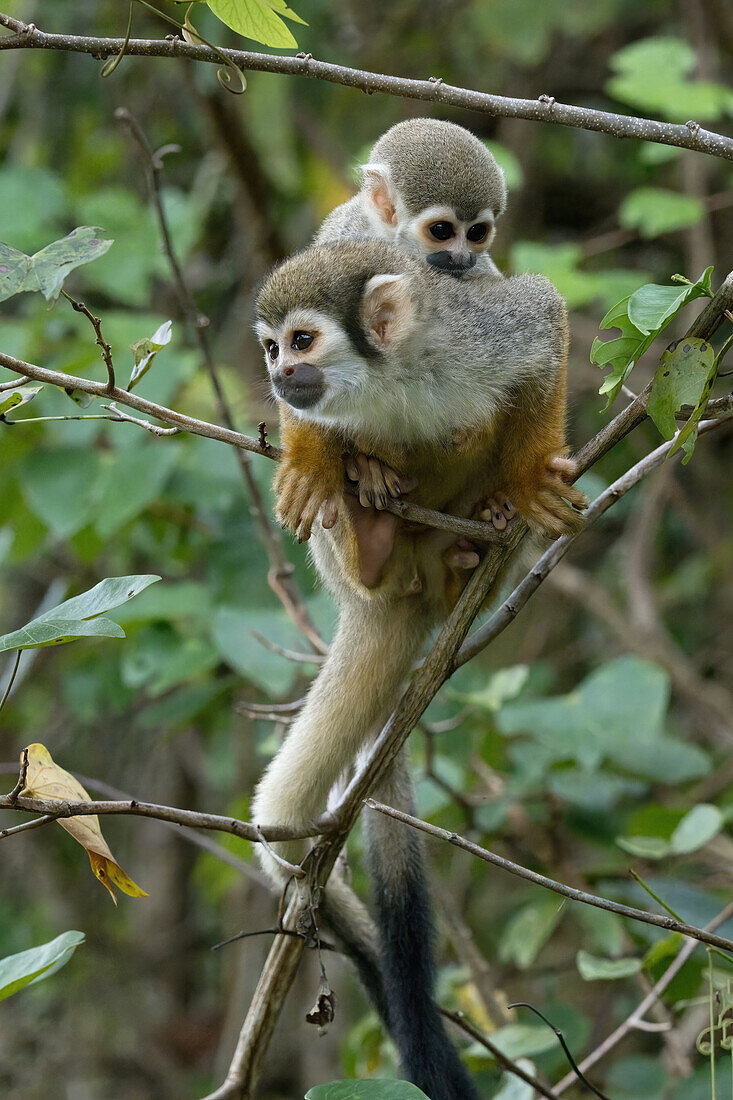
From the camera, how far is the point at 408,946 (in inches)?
81.3

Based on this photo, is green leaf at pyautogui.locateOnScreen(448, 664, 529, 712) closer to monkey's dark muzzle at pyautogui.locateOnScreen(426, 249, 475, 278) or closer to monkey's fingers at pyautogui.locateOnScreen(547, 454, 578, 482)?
monkey's fingers at pyautogui.locateOnScreen(547, 454, 578, 482)

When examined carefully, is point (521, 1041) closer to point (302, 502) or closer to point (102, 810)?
point (302, 502)

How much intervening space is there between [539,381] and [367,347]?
327 mm

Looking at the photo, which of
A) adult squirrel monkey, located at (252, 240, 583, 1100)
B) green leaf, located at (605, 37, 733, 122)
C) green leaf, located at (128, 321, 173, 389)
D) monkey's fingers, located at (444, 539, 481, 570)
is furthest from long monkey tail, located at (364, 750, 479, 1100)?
green leaf, located at (605, 37, 733, 122)

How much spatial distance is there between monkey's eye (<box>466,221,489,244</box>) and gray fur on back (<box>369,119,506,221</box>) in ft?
0.09

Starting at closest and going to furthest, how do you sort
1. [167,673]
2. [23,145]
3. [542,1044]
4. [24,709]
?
[542,1044]
[167,673]
[23,145]
[24,709]

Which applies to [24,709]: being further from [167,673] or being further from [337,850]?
[337,850]

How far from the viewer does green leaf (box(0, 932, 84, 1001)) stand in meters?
1.50

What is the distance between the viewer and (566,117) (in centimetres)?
150

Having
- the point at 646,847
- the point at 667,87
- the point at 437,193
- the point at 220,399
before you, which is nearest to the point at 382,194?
the point at 437,193

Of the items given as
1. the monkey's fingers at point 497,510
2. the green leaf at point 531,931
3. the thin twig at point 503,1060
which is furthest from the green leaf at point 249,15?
the green leaf at point 531,931

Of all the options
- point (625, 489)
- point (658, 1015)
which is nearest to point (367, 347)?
point (625, 489)

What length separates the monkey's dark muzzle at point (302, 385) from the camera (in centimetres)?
199

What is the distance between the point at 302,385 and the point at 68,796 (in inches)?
34.9
